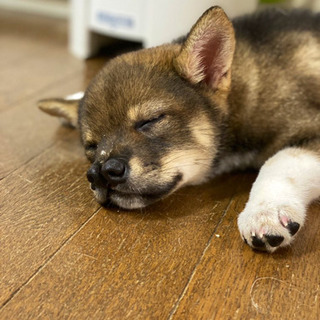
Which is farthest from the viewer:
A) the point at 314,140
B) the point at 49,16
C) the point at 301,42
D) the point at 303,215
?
the point at 49,16

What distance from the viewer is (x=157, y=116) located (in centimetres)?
159

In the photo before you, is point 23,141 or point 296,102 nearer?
point 296,102

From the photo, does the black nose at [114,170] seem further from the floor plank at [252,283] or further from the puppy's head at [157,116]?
the floor plank at [252,283]

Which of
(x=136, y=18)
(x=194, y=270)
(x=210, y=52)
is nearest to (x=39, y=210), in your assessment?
(x=194, y=270)

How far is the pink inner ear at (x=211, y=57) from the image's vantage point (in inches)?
65.8

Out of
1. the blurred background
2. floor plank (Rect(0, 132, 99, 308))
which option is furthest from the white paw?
the blurred background

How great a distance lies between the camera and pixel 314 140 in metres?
1.76

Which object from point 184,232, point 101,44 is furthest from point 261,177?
point 101,44

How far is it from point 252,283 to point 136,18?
8.42 feet

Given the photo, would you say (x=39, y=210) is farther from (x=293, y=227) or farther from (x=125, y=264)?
(x=293, y=227)

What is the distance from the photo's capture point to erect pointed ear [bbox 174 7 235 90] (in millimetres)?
1614

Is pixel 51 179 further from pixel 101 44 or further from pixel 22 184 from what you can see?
pixel 101 44

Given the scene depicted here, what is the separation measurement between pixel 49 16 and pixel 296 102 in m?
4.55

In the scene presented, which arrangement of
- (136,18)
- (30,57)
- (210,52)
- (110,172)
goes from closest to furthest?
1. (110,172)
2. (210,52)
3. (136,18)
4. (30,57)
